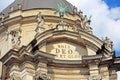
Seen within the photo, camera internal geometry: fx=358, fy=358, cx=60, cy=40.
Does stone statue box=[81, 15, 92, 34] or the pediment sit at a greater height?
stone statue box=[81, 15, 92, 34]

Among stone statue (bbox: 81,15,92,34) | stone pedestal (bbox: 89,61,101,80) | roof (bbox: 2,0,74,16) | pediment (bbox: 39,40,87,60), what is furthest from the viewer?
roof (bbox: 2,0,74,16)

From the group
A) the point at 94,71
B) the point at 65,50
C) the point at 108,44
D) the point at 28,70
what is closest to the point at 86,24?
the point at 108,44

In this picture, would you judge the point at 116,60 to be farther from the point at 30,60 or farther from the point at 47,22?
the point at 47,22

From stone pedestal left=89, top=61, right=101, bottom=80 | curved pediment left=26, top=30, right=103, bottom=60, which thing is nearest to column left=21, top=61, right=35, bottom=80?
curved pediment left=26, top=30, right=103, bottom=60

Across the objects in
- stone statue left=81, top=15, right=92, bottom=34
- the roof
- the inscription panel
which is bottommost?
the inscription panel

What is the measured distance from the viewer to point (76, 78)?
20.7 metres

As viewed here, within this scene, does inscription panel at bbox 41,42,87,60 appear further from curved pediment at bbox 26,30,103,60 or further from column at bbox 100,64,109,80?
column at bbox 100,64,109,80

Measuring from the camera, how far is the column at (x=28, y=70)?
1947cm

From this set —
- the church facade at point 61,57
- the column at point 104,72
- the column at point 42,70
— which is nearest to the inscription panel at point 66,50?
the church facade at point 61,57

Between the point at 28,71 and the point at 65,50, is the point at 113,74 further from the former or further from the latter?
the point at 28,71

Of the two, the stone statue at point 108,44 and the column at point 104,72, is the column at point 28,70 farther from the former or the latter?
the stone statue at point 108,44

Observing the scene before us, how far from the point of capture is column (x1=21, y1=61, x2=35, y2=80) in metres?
19.5

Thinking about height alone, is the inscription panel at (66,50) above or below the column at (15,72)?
above

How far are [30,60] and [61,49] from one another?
2406 mm
